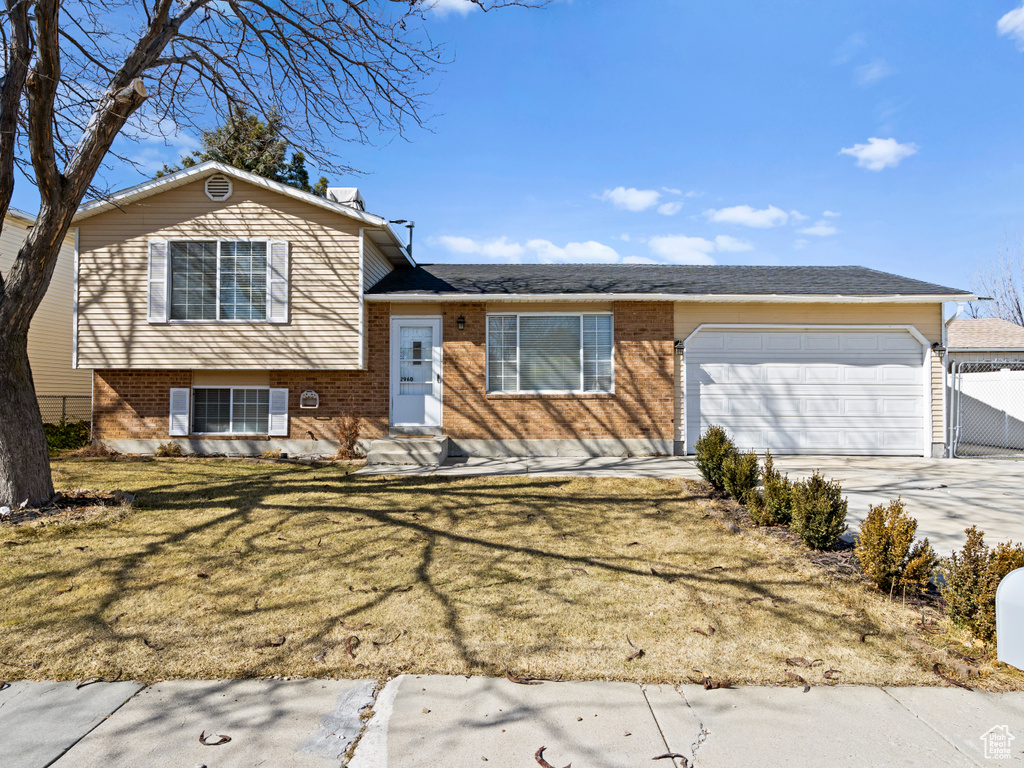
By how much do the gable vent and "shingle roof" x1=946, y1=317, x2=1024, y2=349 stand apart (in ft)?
60.1

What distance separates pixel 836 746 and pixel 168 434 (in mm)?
12210

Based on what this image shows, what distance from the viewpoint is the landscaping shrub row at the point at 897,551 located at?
3307 mm

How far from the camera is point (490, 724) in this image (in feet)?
8.40

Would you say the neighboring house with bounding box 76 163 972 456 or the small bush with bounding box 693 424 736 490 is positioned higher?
the neighboring house with bounding box 76 163 972 456

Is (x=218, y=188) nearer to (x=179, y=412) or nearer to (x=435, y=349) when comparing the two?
(x=179, y=412)

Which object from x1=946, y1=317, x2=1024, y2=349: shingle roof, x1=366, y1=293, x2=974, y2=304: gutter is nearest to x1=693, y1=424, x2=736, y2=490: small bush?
x1=366, y1=293, x2=974, y2=304: gutter

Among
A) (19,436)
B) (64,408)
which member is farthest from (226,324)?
(64,408)

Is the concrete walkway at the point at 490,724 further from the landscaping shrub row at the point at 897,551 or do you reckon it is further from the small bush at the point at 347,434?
the small bush at the point at 347,434

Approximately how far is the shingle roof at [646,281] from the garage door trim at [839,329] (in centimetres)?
68

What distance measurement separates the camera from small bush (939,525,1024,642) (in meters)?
3.21

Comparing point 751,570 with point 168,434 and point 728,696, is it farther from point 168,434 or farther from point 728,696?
point 168,434

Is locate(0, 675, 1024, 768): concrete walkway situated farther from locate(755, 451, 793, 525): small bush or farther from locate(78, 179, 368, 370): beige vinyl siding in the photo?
locate(78, 179, 368, 370): beige vinyl siding

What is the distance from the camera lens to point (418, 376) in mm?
10961

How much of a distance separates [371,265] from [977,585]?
420 inches
